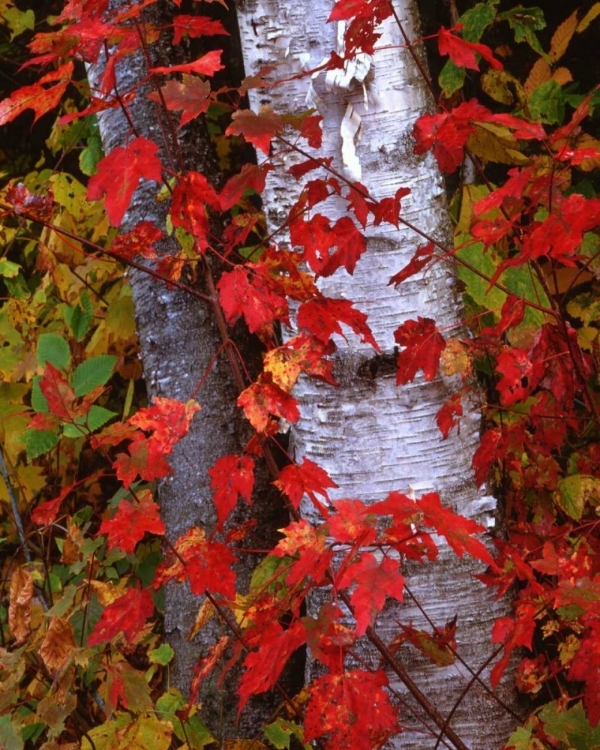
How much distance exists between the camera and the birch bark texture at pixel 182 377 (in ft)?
5.81

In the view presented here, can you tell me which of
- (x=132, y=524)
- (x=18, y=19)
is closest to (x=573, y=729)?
(x=132, y=524)

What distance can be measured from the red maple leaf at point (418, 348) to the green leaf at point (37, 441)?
0.83 meters

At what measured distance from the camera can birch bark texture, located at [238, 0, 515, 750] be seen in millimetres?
1354

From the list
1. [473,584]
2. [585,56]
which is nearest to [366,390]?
[473,584]

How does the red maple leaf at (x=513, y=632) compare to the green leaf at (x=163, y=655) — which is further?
the green leaf at (x=163, y=655)

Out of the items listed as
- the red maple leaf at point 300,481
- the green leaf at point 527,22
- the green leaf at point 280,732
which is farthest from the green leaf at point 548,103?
the green leaf at point 280,732

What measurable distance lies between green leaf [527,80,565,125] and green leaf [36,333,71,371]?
1272 millimetres

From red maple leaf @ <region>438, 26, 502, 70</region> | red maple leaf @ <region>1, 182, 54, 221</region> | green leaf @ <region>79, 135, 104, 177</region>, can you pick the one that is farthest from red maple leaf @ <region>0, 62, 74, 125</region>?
green leaf @ <region>79, 135, 104, 177</region>

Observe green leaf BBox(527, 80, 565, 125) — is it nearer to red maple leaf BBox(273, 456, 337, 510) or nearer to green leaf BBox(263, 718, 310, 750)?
red maple leaf BBox(273, 456, 337, 510)

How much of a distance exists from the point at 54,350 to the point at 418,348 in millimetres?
867

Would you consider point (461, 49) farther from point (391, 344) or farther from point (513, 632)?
point (513, 632)

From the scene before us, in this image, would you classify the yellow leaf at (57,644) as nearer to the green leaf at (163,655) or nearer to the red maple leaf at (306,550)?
the green leaf at (163,655)

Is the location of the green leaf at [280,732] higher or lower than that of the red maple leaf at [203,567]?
lower

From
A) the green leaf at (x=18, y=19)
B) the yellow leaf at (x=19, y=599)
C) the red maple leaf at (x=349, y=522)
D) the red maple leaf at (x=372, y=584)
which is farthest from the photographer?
the green leaf at (x=18, y=19)
